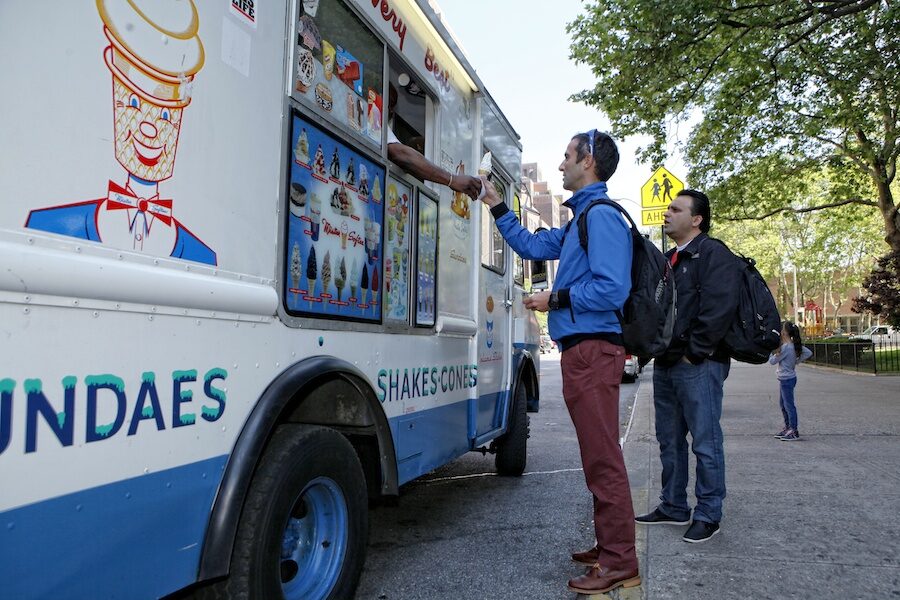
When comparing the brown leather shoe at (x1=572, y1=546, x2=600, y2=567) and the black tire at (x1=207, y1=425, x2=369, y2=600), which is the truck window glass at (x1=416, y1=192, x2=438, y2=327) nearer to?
the black tire at (x1=207, y1=425, x2=369, y2=600)

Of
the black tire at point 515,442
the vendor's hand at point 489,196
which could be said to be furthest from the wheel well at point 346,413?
the black tire at point 515,442

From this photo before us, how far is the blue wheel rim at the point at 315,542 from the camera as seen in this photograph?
8.32 ft

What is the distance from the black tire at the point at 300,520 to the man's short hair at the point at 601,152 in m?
1.85

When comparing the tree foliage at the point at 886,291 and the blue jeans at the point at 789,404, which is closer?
the blue jeans at the point at 789,404

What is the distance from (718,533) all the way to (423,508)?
2023 millimetres

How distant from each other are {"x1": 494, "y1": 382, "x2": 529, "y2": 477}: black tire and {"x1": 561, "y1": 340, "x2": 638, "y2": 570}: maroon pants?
2.30 meters

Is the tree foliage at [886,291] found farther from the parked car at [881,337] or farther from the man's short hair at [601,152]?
the man's short hair at [601,152]

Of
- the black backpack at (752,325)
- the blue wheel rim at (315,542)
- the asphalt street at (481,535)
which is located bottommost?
the asphalt street at (481,535)

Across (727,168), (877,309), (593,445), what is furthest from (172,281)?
(877,309)

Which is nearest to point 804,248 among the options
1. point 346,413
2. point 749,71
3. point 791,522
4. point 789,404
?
point 749,71

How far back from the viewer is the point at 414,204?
3.53 metres

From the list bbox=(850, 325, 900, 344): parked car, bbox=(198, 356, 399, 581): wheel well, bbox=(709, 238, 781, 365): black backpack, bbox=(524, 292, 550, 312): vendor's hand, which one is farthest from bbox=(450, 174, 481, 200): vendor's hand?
bbox=(850, 325, 900, 344): parked car

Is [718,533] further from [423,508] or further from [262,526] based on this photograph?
[262,526]

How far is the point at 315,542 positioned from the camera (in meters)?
2.65
